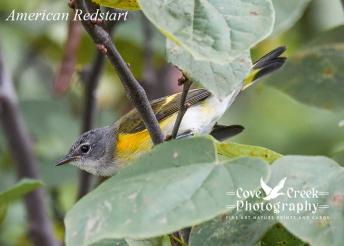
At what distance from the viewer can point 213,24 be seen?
168 centimetres

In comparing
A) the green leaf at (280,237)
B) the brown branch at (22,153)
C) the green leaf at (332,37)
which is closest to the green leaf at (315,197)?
the green leaf at (280,237)

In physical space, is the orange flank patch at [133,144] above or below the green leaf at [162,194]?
below

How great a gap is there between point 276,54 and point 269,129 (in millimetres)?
1948

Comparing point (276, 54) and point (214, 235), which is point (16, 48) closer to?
point (276, 54)

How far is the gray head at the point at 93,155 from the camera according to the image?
3.94 m

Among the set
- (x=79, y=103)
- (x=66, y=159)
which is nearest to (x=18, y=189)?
(x=66, y=159)

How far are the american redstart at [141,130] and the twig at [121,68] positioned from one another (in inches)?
56.2

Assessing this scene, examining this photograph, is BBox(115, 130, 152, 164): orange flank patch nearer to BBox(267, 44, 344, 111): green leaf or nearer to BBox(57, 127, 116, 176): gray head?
BBox(57, 127, 116, 176): gray head

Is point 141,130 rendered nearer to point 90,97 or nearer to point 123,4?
point 90,97

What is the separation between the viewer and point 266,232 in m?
1.96

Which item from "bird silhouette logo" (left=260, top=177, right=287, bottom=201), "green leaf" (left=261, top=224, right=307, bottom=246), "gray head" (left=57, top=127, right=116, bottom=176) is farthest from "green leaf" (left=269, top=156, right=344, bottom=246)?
"gray head" (left=57, top=127, right=116, bottom=176)

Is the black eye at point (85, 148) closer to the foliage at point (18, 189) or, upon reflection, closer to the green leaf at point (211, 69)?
the foliage at point (18, 189)

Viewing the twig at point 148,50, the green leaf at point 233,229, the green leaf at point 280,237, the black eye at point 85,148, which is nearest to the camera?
the green leaf at point 233,229

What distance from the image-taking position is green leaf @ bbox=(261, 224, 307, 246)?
1992mm
